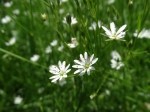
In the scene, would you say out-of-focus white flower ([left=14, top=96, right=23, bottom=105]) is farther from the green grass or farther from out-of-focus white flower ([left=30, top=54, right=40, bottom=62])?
out-of-focus white flower ([left=30, top=54, right=40, bottom=62])

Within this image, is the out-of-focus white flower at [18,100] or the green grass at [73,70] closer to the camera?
the green grass at [73,70]

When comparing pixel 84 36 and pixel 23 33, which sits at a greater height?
pixel 23 33

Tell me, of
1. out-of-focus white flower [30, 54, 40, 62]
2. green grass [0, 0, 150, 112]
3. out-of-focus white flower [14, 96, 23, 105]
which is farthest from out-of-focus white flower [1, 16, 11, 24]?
out-of-focus white flower [14, 96, 23, 105]

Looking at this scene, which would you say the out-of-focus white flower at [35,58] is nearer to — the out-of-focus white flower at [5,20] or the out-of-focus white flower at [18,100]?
the out-of-focus white flower at [18,100]


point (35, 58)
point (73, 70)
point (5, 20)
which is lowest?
point (73, 70)

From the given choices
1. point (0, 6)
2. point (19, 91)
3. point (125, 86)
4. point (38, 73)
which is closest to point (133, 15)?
point (125, 86)

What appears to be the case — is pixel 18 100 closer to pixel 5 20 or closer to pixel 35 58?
pixel 35 58

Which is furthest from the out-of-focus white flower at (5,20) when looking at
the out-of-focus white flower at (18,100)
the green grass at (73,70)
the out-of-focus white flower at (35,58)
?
the out-of-focus white flower at (18,100)

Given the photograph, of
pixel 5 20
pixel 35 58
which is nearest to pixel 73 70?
pixel 35 58

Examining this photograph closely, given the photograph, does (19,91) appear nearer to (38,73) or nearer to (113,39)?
(38,73)
